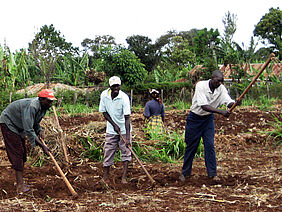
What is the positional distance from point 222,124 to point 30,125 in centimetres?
685

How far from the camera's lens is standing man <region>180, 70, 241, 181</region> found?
169 inches

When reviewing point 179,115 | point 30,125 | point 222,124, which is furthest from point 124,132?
point 179,115

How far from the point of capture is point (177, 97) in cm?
1593

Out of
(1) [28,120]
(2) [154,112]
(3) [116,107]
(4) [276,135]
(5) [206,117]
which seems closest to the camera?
(1) [28,120]

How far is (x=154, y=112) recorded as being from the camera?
22.9 feet

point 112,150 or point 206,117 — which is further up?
point 206,117

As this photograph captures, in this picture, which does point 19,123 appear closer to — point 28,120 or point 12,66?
point 28,120

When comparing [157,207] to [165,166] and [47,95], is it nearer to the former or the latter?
[47,95]

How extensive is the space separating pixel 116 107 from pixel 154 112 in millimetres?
2321

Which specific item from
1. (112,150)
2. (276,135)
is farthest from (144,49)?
(112,150)

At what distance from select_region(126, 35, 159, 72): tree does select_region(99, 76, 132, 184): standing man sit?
2751 cm

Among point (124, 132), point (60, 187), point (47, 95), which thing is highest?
point (47, 95)

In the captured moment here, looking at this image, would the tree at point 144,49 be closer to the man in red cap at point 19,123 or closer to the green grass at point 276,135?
the green grass at point 276,135

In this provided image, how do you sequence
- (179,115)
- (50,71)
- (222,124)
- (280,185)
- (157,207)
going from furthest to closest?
(50,71)
(179,115)
(222,124)
(280,185)
(157,207)
